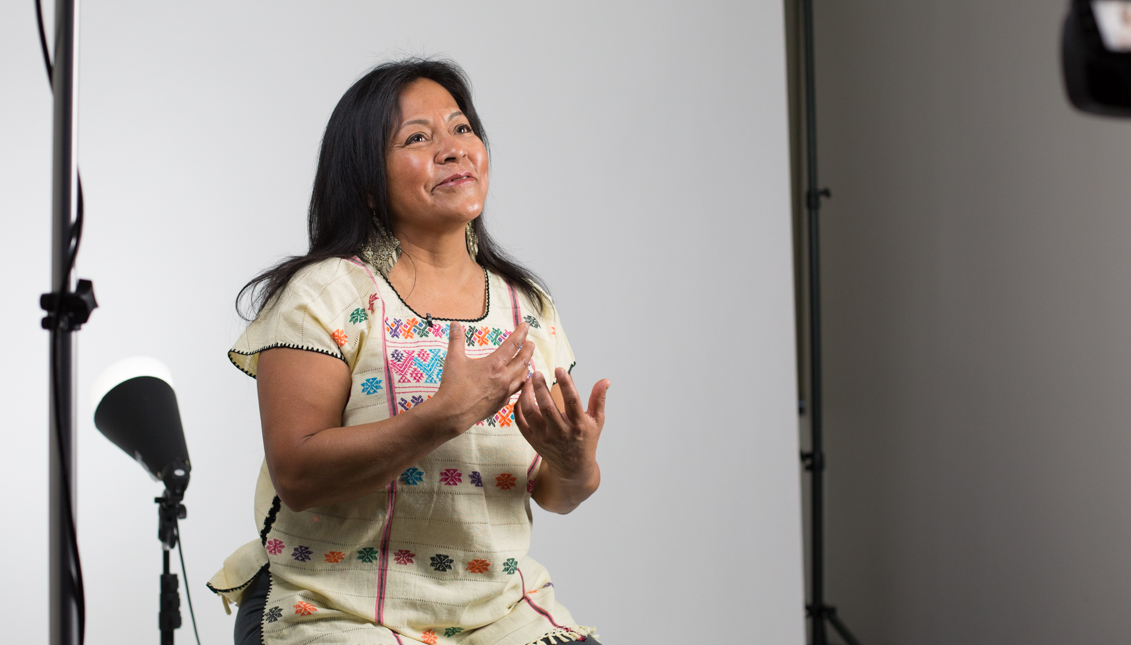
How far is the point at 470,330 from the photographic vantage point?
1.30 metres

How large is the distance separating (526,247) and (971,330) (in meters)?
1.14

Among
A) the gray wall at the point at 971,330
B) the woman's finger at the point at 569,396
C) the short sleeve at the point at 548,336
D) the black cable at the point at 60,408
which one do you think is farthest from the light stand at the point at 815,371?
the black cable at the point at 60,408

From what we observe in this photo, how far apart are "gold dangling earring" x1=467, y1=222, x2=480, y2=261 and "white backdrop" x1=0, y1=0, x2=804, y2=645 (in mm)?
799

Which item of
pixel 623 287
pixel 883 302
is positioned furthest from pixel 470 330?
pixel 883 302

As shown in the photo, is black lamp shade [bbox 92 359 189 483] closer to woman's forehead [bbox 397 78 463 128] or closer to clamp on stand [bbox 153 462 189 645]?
clamp on stand [bbox 153 462 189 645]

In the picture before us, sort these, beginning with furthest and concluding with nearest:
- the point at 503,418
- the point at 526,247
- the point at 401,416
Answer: the point at 526,247
the point at 503,418
the point at 401,416

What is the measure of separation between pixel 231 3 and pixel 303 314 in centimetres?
120

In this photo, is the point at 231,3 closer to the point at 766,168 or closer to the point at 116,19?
the point at 116,19

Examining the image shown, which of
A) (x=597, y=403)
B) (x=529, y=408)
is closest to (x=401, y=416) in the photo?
(x=529, y=408)

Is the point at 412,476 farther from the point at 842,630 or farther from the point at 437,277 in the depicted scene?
the point at 842,630

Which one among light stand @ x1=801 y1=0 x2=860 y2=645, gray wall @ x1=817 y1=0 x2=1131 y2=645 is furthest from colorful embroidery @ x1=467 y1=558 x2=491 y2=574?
light stand @ x1=801 y1=0 x2=860 y2=645

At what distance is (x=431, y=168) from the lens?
4.23ft

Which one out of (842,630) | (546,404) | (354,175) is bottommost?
(842,630)

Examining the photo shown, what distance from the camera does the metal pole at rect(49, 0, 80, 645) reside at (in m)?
0.82
